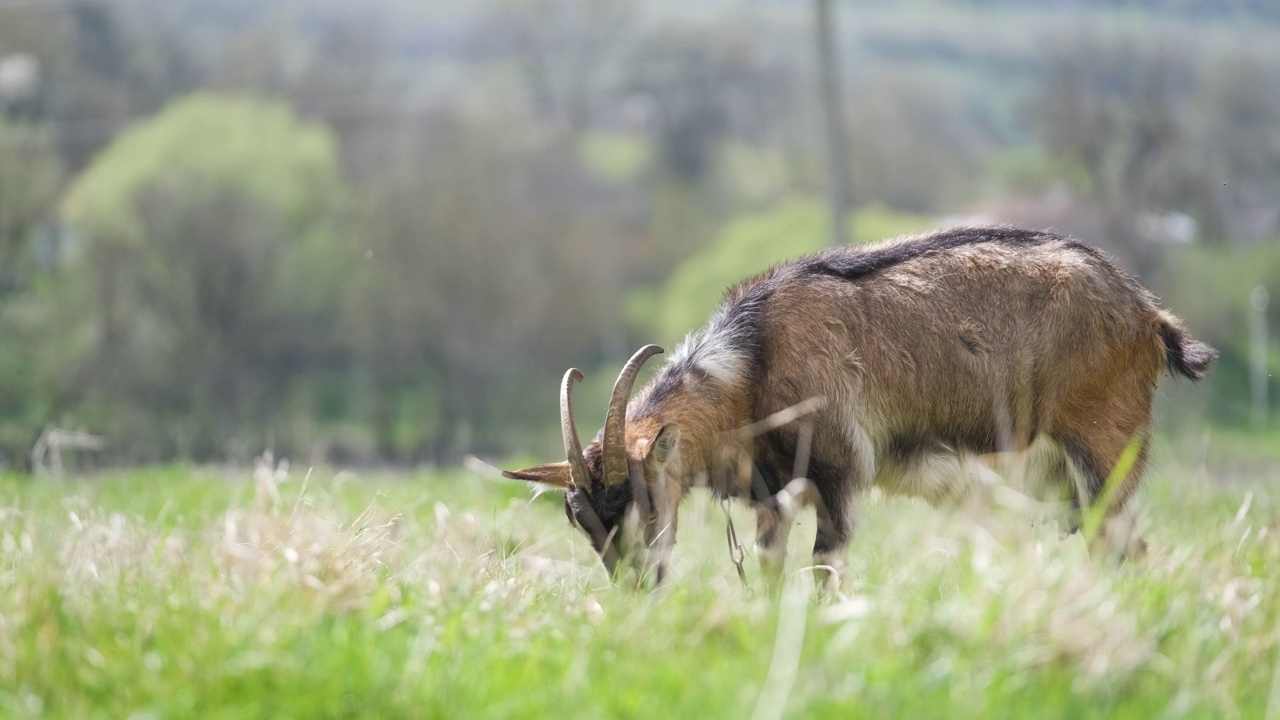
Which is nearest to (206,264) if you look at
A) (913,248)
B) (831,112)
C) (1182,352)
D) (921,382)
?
(831,112)

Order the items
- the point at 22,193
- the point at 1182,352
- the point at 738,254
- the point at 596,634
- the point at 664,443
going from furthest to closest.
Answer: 1. the point at 738,254
2. the point at 22,193
3. the point at 1182,352
4. the point at 664,443
5. the point at 596,634

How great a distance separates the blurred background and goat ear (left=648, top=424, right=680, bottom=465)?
10.7m

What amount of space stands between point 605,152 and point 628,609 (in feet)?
100

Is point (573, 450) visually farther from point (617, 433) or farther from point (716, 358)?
point (716, 358)

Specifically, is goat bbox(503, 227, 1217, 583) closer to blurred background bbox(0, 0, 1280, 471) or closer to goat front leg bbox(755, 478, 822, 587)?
goat front leg bbox(755, 478, 822, 587)

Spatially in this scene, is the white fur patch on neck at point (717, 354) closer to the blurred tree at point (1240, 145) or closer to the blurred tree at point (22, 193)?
the blurred tree at point (22, 193)

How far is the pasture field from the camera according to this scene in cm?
361

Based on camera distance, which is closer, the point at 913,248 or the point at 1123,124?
the point at 913,248

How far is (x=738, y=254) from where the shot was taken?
28828 mm

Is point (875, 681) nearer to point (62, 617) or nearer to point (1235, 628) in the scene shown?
point (1235, 628)

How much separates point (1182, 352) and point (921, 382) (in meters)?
1.22

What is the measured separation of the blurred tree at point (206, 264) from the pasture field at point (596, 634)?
1735 cm

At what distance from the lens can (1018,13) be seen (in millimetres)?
35188

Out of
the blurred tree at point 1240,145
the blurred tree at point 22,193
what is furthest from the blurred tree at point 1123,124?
the blurred tree at point 22,193
